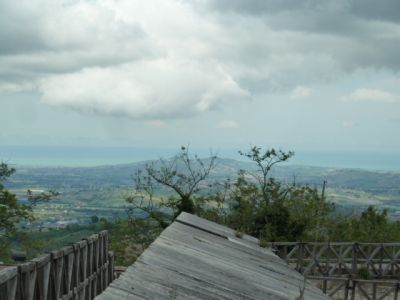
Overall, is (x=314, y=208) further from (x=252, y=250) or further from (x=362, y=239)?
(x=252, y=250)

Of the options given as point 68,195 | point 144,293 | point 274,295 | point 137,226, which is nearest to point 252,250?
point 274,295

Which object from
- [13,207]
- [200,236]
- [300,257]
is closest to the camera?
[200,236]

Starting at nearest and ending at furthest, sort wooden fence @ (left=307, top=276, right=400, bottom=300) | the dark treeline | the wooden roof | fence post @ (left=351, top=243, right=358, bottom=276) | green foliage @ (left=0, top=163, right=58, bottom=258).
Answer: the wooden roof
wooden fence @ (left=307, top=276, right=400, bottom=300)
fence post @ (left=351, top=243, right=358, bottom=276)
the dark treeline
green foliage @ (left=0, top=163, right=58, bottom=258)

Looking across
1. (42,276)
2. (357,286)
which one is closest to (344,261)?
(357,286)

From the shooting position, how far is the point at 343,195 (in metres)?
197

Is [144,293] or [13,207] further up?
[144,293]

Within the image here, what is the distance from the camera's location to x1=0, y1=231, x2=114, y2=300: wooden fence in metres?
10.8

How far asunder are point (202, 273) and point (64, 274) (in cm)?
532

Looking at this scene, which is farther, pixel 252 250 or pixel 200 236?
pixel 252 250

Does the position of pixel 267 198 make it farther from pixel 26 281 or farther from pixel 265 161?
pixel 26 281

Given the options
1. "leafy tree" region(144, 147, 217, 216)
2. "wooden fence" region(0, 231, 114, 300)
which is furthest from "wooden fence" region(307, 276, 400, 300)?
"leafy tree" region(144, 147, 217, 216)

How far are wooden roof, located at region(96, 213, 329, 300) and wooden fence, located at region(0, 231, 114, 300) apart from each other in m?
2.42

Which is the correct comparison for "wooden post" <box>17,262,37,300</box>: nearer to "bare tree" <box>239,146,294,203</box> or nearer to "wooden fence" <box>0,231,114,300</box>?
"wooden fence" <box>0,231,114,300</box>

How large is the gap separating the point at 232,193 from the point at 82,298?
30.0m
